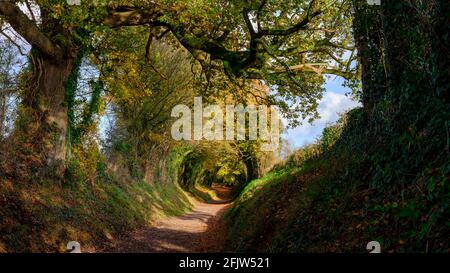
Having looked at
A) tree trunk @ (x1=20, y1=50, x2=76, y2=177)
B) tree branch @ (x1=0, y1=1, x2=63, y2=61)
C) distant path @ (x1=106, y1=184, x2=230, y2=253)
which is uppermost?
tree branch @ (x1=0, y1=1, x2=63, y2=61)

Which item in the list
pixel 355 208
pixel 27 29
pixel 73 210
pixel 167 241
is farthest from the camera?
pixel 167 241

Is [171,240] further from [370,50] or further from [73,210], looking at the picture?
[370,50]

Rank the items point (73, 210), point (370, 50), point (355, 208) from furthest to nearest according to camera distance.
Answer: point (73, 210)
point (370, 50)
point (355, 208)

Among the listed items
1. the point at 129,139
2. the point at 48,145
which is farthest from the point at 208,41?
the point at 129,139

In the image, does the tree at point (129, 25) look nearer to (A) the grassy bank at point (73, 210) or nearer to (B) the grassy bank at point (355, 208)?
(A) the grassy bank at point (73, 210)

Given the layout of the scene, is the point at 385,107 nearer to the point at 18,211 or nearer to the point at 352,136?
the point at 352,136

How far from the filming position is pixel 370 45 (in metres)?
10.4

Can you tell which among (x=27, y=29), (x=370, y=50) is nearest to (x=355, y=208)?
(x=370, y=50)

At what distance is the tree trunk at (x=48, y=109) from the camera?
14.8 meters

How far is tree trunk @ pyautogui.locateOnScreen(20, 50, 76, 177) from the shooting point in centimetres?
1479

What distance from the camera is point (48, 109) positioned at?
601 inches

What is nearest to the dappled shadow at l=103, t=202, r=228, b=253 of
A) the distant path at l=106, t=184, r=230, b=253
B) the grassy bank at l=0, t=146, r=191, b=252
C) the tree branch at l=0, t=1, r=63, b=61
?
the distant path at l=106, t=184, r=230, b=253

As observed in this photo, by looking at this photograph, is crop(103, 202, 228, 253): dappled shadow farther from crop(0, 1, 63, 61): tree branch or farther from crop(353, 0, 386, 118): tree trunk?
crop(353, 0, 386, 118): tree trunk

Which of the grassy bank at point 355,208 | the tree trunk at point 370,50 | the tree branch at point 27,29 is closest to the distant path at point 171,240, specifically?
the grassy bank at point 355,208
